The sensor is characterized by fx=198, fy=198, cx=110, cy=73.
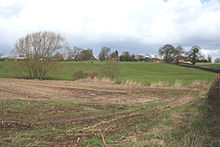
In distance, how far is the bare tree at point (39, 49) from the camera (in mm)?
38031

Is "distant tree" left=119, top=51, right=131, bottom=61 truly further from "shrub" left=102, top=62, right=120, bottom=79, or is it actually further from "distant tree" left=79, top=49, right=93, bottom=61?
"shrub" left=102, top=62, right=120, bottom=79

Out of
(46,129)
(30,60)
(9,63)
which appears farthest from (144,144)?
(9,63)

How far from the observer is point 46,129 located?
24.1 ft

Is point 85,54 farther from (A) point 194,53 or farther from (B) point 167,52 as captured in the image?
(A) point 194,53

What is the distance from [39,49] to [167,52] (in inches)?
3032

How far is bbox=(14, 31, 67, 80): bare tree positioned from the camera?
38031 mm

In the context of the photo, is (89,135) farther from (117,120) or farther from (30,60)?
(30,60)

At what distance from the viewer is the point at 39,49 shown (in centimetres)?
3844

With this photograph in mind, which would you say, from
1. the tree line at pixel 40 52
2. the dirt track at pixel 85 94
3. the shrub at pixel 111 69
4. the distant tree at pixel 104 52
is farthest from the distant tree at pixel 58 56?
the distant tree at pixel 104 52

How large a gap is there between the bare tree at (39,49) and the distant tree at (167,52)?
71.9 meters

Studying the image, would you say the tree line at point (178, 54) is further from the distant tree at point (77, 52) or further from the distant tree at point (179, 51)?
the distant tree at point (77, 52)

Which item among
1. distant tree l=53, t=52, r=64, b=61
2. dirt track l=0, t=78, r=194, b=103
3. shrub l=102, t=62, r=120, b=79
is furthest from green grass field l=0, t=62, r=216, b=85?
dirt track l=0, t=78, r=194, b=103

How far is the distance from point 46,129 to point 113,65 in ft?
104

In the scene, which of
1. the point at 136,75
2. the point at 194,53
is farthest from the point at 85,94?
the point at 194,53
